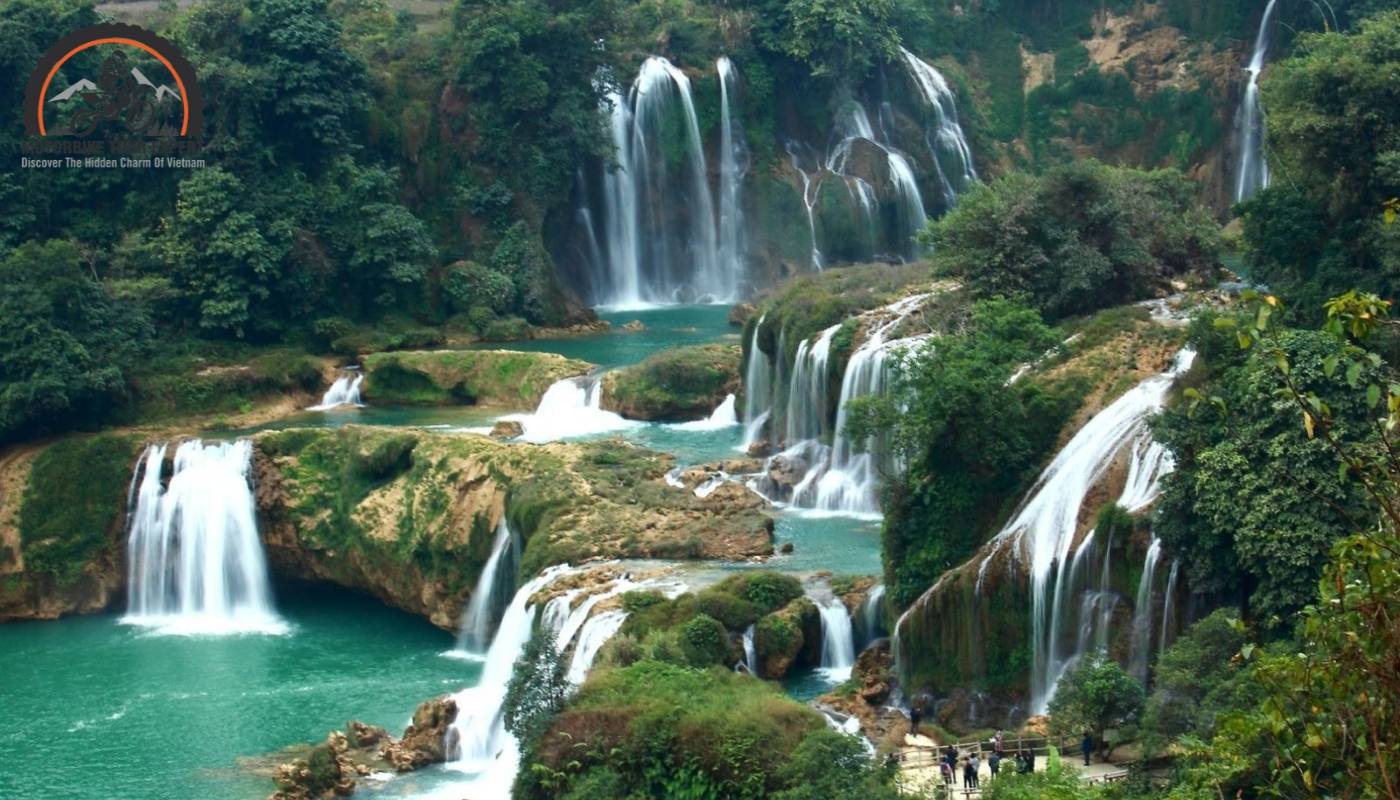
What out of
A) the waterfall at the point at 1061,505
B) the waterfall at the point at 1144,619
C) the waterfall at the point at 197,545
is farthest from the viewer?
the waterfall at the point at 197,545

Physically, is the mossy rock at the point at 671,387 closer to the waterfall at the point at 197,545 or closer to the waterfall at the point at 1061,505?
the waterfall at the point at 197,545

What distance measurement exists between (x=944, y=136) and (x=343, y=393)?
26.6m

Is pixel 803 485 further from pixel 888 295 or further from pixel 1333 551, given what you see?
pixel 1333 551

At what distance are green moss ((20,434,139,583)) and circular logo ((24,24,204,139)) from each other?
13570 mm

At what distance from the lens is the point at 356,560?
3725 centimetres

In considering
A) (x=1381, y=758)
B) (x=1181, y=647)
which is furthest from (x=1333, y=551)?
(x=1181, y=647)

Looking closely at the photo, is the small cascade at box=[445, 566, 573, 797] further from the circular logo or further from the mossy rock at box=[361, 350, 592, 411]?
the circular logo

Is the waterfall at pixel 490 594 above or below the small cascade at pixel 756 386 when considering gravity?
below

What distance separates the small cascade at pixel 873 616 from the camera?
2908 cm

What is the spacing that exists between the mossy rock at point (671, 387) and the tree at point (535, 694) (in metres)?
18.2

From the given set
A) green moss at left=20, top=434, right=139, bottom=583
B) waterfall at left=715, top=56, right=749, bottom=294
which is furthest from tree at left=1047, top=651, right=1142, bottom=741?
waterfall at left=715, top=56, right=749, bottom=294

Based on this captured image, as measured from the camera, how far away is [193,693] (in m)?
32.2

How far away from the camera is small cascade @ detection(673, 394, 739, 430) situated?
4415cm

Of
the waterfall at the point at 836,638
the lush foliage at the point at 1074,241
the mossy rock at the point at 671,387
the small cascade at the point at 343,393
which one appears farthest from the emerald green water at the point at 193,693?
the lush foliage at the point at 1074,241
